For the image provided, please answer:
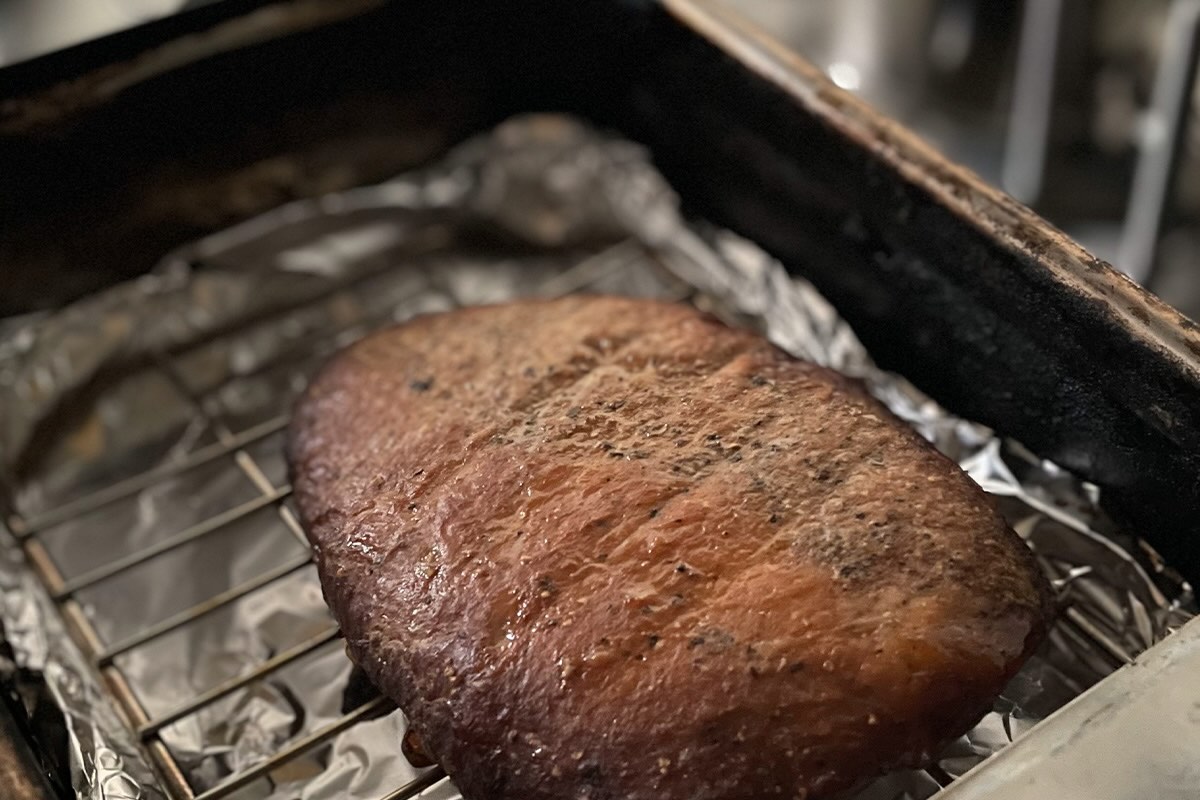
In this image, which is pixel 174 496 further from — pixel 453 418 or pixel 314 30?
pixel 314 30

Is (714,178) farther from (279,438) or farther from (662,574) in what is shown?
(662,574)

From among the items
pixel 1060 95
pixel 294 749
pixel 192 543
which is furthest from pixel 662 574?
pixel 1060 95

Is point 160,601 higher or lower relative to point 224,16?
lower

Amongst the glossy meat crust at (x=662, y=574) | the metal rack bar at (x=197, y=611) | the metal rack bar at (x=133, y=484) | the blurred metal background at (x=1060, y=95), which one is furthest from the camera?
the blurred metal background at (x=1060, y=95)

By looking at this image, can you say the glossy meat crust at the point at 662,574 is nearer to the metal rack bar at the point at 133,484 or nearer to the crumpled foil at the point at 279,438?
the crumpled foil at the point at 279,438

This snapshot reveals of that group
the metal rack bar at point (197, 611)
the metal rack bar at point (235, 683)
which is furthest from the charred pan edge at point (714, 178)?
the metal rack bar at point (235, 683)

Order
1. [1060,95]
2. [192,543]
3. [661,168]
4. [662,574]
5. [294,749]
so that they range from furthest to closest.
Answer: [1060,95]
[661,168]
[192,543]
[294,749]
[662,574]

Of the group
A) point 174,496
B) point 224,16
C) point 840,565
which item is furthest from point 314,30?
point 840,565
